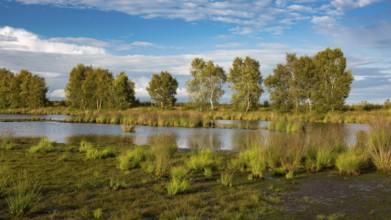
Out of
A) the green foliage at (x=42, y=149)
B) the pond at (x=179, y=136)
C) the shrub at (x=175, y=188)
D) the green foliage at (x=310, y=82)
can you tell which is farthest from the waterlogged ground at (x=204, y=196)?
the green foliage at (x=310, y=82)

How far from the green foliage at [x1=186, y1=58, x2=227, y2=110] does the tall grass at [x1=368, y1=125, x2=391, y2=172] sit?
176ft

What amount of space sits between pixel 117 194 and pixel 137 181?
152cm

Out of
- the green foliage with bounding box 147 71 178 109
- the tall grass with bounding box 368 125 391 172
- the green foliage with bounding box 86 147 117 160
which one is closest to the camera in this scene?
the tall grass with bounding box 368 125 391 172

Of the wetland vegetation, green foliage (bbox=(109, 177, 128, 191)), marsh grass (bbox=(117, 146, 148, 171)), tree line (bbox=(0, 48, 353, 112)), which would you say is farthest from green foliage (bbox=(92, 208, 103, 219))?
tree line (bbox=(0, 48, 353, 112))

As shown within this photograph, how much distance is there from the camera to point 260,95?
208ft

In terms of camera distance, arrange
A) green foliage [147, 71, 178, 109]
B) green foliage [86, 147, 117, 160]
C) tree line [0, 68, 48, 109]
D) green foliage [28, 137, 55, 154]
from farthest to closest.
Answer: tree line [0, 68, 48, 109], green foliage [147, 71, 178, 109], green foliage [28, 137, 55, 154], green foliage [86, 147, 117, 160]

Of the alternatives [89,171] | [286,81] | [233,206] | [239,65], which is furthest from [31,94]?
[233,206]

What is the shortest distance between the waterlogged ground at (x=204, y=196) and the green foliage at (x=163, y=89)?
214 feet

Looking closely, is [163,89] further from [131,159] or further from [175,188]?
[175,188]

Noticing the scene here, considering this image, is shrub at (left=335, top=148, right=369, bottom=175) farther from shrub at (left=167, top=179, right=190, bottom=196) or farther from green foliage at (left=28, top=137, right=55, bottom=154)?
green foliage at (left=28, top=137, right=55, bottom=154)

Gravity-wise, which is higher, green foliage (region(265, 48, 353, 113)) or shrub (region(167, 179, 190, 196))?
green foliage (region(265, 48, 353, 113))

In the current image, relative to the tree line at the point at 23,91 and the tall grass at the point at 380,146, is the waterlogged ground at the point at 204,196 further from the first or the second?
the tree line at the point at 23,91

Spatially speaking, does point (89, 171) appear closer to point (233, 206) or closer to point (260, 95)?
point (233, 206)

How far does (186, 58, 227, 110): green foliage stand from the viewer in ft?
218
